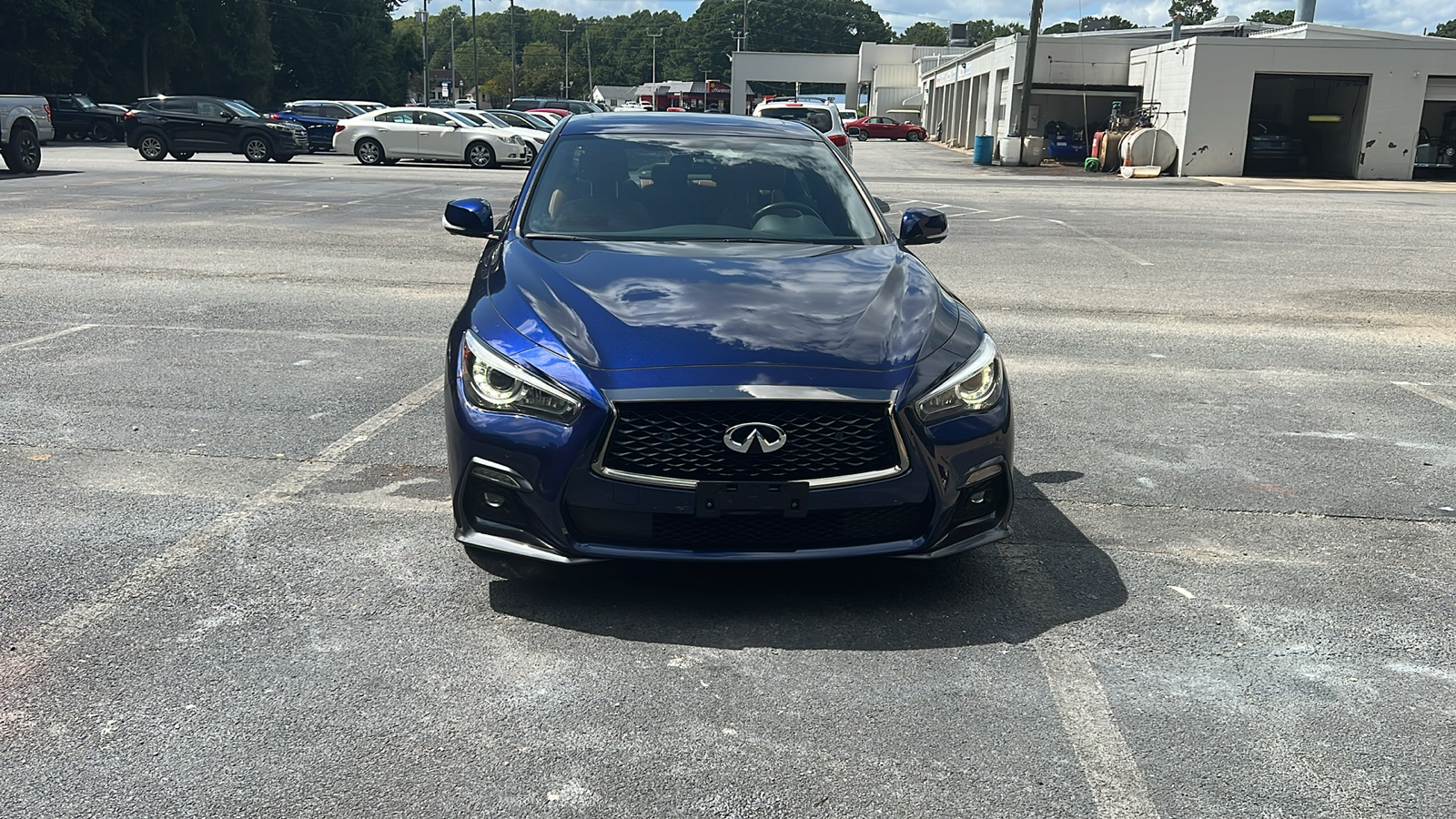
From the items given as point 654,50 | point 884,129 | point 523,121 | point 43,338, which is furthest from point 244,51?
point 654,50

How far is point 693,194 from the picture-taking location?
5422mm

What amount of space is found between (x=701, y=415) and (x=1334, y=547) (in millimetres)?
2649

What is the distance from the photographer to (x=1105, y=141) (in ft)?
117

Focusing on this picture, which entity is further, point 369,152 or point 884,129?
point 884,129

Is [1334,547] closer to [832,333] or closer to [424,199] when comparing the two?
[832,333]

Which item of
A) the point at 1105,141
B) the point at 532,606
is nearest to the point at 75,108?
the point at 1105,141

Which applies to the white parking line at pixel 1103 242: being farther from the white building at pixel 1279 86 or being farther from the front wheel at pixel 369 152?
the white building at pixel 1279 86

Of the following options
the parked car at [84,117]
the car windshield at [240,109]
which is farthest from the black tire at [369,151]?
the parked car at [84,117]

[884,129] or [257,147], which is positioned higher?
[884,129]

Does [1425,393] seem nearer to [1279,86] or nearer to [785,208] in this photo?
[785,208]

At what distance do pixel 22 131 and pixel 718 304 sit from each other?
22623 millimetres

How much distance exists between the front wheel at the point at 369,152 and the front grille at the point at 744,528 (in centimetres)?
2762

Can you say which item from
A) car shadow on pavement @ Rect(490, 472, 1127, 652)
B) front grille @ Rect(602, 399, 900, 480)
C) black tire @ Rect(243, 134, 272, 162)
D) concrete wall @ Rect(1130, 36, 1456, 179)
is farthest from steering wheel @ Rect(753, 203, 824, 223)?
concrete wall @ Rect(1130, 36, 1456, 179)

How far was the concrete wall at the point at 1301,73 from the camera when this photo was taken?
3288 centimetres
